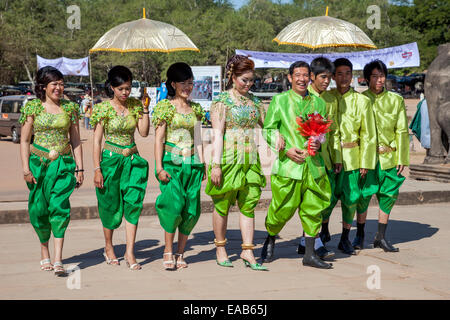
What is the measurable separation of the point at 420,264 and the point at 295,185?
141 cm

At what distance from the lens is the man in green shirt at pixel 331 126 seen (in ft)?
20.8

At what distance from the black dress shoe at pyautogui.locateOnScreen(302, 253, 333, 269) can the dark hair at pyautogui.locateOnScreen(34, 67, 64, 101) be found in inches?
107

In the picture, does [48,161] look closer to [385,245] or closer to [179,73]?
[179,73]

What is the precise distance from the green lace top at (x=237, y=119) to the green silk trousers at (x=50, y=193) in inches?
55.9

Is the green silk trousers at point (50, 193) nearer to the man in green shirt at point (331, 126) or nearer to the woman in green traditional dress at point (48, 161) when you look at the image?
the woman in green traditional dress at point (48, 161)

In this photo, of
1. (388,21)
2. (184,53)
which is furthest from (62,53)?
(388,21)

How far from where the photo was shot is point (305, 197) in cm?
614

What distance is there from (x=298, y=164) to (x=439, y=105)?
24.0 ft

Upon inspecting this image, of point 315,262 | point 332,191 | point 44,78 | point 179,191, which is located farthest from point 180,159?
point 332,191

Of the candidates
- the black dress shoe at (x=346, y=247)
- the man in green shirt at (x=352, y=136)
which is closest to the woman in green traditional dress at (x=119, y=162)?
the man in green shirt at (x=352, y=136)

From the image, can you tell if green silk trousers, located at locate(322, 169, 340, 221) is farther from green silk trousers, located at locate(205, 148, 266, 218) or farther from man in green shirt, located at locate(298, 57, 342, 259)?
green silk trousers, located at locate(205, 148, 266, 218)

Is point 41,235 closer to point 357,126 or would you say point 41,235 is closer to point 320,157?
point 320,157

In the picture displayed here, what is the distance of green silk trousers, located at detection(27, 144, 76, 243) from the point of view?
5875 mm

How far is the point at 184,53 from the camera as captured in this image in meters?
52.3
